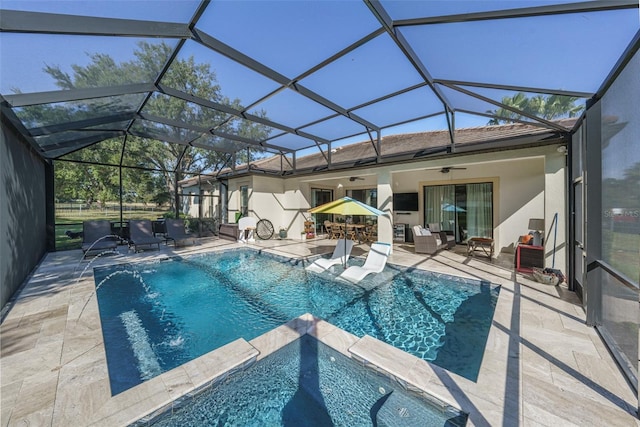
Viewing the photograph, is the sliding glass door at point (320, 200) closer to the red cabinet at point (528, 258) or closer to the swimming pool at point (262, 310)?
the swimming pool at point (262, 310)

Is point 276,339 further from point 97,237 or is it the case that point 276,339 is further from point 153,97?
point 97,237

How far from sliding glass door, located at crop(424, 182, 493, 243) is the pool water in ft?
30.7

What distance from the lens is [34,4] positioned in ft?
8.43

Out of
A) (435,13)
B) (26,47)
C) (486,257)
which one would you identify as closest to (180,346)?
(26,47)

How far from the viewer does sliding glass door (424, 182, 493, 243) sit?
31.7 feet

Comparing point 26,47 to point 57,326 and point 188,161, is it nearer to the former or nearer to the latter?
point 57,326

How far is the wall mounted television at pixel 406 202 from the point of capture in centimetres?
1166

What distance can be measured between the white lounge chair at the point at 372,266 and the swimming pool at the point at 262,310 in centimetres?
27

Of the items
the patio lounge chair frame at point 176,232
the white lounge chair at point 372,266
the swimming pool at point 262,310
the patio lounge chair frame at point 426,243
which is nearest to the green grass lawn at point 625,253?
the swimming pool at point 262,310

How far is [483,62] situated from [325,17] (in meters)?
2.62

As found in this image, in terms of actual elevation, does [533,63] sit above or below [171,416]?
above

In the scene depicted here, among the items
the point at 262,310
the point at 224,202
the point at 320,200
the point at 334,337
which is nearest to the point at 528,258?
the point at 334,337

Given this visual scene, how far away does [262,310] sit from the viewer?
4.87 metres

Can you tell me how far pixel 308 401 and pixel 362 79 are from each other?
5485 millimetres
